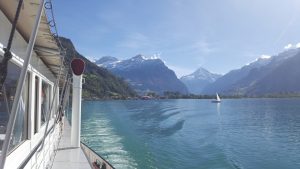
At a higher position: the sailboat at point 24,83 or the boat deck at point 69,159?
the sailboat at point 24,83

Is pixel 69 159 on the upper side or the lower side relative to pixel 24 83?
lower

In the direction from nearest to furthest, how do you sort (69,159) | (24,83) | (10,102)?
(10,102), (24,83), (69,159)

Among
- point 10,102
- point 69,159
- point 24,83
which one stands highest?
point 24,83

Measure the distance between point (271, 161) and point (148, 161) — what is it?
12.3 metres

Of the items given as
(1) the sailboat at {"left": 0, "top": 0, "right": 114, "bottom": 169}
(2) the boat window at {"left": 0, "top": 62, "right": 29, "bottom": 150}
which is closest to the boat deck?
(1) the sailboat at {"left": 0, "top": 0, "right": 114, "bottom": 169}

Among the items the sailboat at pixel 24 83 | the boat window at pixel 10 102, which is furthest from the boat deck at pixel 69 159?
the boat window at pixel 10 102

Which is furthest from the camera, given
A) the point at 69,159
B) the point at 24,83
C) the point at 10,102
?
the point at 69,159

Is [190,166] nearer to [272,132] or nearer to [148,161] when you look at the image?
[148,161]

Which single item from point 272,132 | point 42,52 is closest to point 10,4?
point 42,52

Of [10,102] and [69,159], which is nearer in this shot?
[10,102]

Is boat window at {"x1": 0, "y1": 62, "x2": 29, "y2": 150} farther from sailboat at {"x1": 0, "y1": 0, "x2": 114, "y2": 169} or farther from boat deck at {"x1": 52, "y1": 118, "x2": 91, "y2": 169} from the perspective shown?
boat deck at {"x1": 52, "y1": 118, "x2": 91, "y2": 169}

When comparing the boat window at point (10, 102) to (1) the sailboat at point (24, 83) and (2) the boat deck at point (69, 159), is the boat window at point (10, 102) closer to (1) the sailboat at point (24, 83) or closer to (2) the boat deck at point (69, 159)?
(1) the sailboat at point (24, 83)

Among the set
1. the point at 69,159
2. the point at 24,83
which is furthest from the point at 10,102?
the point at 69,159

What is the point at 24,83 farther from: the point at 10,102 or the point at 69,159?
the point at 69,159
